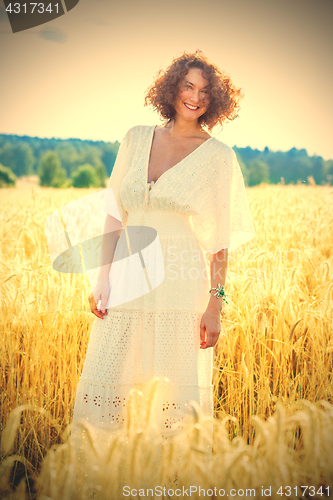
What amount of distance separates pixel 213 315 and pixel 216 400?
851mm

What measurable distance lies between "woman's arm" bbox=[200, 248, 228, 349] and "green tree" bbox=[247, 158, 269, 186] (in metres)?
53.5

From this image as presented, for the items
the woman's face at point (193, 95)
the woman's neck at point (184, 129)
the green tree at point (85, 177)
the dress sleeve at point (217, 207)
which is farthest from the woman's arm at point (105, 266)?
the green tree at point (85, 177)

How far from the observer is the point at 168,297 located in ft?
5.41

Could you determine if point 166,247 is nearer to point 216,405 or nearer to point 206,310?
point 206,310

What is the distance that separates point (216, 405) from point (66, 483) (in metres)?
1.51

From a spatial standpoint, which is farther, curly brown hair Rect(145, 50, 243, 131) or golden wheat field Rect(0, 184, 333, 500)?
curly brown hair Rect(145, 50, 243, 131)

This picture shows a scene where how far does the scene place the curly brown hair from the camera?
1.80 meters

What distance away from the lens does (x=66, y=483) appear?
86 centimetres

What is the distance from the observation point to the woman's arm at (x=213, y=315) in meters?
1.60

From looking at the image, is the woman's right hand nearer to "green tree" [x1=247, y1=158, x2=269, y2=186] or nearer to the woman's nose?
the woman's nose

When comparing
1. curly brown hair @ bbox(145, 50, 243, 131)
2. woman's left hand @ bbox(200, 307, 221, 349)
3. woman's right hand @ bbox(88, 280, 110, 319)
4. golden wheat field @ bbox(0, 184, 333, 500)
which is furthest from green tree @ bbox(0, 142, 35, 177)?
woman's left hand @ bbox(200, 307, 221, 349)

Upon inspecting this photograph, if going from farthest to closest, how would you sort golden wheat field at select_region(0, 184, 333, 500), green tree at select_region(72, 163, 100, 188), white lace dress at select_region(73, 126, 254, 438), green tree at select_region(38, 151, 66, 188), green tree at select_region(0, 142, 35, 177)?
green tree at select_region(38, 151, 66, 188) < green tree at select_region(72, 163, 100, 188) < green tree at select_region(0, 142, 35, 177) < white lace dress at select_region(73, 126, 254, 438) < golden wheat field at select_region(0, 184, 333, 500)

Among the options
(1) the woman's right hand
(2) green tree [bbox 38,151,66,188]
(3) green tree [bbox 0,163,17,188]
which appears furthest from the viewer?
(2) green tree [bbox 38,151,66,188]

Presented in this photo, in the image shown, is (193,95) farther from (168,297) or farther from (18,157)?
(18,157)
